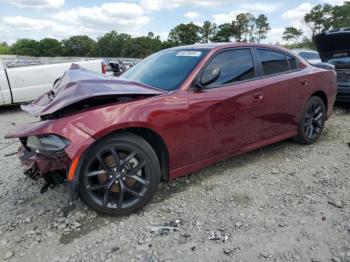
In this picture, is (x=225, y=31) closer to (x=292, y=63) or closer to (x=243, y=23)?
(x=243, y=23)

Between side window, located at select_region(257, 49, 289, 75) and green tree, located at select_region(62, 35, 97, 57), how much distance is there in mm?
47643

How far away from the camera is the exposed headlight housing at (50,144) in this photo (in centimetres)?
261

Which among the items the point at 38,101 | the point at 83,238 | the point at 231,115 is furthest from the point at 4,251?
the point at 231,115

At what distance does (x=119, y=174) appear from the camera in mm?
2900

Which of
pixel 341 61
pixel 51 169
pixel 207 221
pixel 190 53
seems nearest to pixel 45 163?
pixel 51 169

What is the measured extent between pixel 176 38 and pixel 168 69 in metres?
45.2

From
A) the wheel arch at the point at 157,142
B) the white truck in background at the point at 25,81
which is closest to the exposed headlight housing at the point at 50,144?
the wheel arch at the point at 157,142

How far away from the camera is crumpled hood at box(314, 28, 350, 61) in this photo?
657 cm

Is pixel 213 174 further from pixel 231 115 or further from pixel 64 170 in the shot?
pixel 64 170

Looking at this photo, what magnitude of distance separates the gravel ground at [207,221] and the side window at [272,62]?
4.03ft

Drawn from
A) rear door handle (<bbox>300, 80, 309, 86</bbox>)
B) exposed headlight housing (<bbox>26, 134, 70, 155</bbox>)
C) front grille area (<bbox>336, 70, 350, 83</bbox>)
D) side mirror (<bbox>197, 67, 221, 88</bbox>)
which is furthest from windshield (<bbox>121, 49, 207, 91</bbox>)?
front grille area (<bbox>336, 70, 350, 83</bbox>)

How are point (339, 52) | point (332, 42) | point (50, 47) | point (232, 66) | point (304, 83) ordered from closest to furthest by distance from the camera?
point (232, 66) → point (304, 83) → point (332, 42) → point (339, 52) → point (50, 47)

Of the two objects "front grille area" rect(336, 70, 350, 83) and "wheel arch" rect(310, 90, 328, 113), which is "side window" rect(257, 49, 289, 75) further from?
"front grille area" rect(336, 70, 350, 83)

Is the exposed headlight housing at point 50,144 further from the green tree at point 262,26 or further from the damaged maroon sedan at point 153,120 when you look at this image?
the green tree at point 262,26
